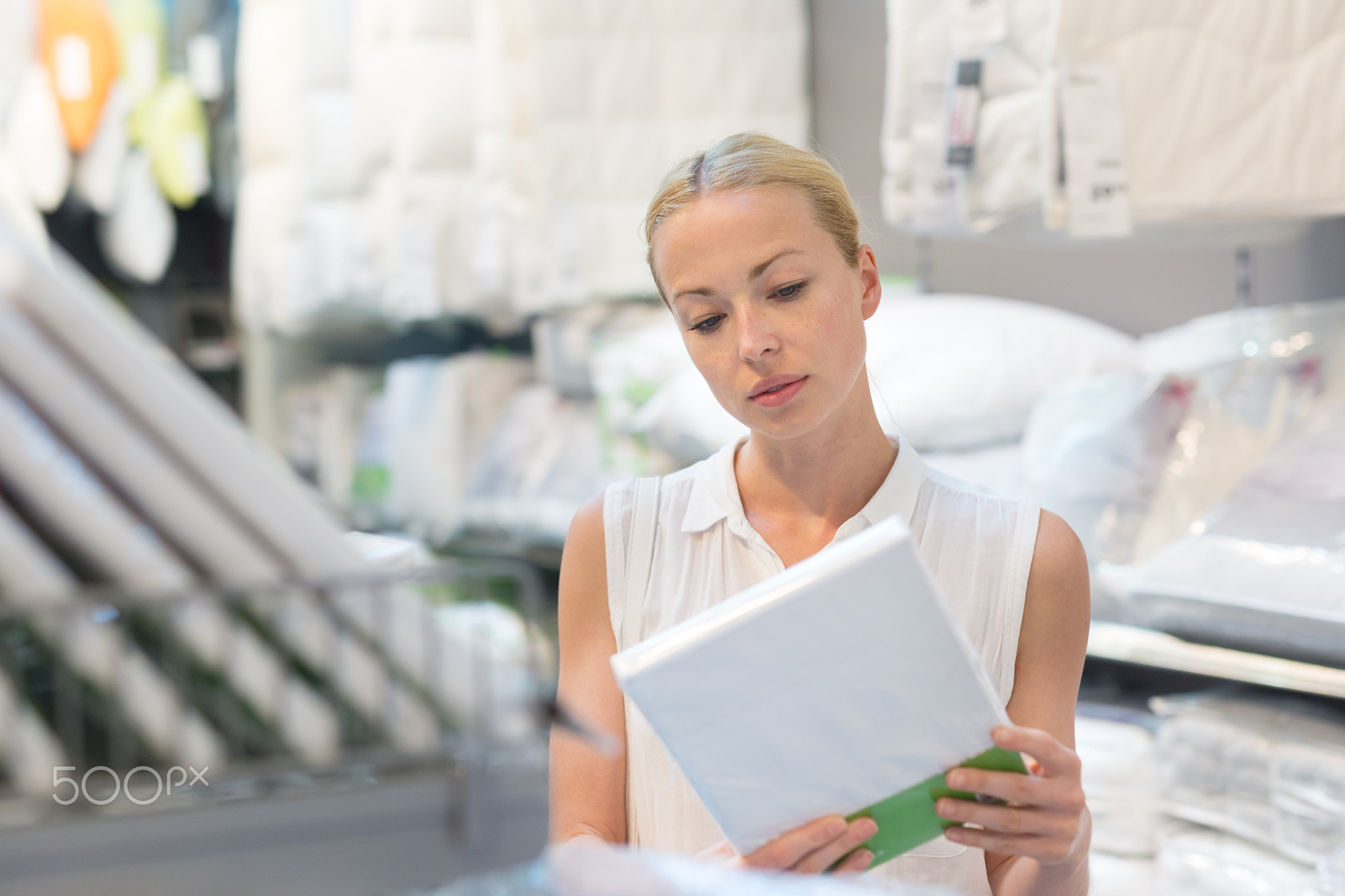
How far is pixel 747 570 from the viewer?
97 cm

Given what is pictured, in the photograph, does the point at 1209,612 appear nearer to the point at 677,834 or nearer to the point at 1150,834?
the point at 1150,834

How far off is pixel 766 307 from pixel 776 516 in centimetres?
20

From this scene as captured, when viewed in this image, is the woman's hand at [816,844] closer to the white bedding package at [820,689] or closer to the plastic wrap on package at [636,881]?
the white bedding package at [820,689]

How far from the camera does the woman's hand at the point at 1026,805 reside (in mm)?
599

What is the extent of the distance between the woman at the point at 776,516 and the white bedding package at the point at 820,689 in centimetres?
29

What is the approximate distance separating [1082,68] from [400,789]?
1.25 meters

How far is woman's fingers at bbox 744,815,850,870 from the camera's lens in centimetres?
59

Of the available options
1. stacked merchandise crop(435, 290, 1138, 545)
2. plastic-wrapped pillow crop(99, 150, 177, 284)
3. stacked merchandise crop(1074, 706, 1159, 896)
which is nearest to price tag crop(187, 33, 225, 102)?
plastic-wrapped pillow crop(99, 150, 177, 284)

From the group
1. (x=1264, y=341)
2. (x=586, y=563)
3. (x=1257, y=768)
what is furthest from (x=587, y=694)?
(x=1264, y=341)

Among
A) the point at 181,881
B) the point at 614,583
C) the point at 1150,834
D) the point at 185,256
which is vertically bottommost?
the point at 1150,834

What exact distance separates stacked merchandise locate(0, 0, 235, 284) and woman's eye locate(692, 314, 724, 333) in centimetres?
187

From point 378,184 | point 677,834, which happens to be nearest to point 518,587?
point 677,834

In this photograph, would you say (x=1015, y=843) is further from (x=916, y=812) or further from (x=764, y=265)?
(x=764, y=265)

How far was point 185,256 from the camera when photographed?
3141 mm
